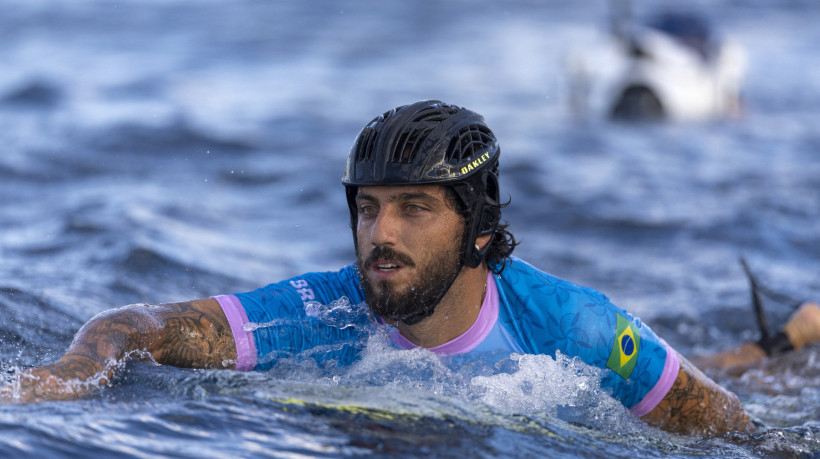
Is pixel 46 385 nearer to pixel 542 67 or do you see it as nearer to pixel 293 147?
pixel 293 147

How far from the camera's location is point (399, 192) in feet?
15.9

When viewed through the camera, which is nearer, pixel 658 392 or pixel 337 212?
pixel 658 392

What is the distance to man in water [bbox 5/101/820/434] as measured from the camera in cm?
481

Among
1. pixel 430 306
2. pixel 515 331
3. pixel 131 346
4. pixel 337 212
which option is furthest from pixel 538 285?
pixel 337 212

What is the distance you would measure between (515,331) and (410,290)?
726 millimetres

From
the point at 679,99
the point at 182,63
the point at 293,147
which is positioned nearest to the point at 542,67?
the point at 679,99

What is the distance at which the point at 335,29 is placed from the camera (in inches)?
1254

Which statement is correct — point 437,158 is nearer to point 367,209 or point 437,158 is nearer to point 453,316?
point 367,209

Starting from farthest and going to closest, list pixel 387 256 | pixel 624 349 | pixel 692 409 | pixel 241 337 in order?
pixel 692 409 < pixel 624 349 < pixel 241 337 < pixel 387 256

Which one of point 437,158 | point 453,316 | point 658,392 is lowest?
point 658,392

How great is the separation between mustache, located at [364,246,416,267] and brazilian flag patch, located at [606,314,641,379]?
3.89 feet

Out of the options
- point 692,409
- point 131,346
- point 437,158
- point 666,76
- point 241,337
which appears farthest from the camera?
point 666,76

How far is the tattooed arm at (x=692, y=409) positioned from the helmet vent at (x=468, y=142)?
1609 millimetres

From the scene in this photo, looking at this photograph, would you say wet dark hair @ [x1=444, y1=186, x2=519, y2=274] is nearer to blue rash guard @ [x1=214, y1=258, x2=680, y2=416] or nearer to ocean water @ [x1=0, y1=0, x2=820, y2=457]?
blue rash guard @ [x1=214, y1=258, x2=680, y2=416]
